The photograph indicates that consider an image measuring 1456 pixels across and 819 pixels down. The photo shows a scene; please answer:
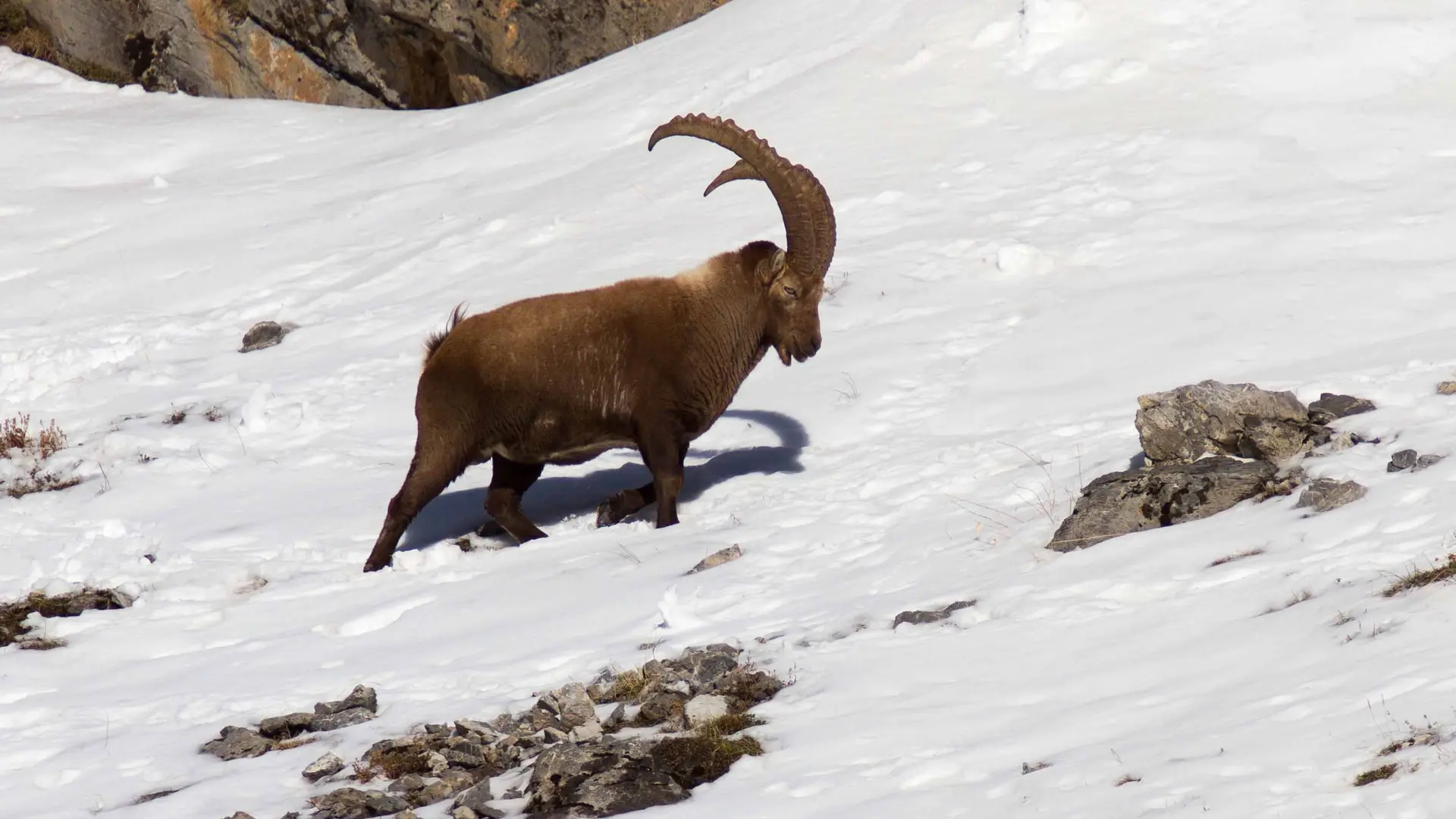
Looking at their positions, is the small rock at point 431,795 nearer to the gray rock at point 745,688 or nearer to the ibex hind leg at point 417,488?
the gray rock at point 745,688

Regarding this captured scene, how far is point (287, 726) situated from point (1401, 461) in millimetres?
5478

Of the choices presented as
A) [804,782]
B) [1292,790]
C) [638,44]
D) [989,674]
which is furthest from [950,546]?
[638,44]

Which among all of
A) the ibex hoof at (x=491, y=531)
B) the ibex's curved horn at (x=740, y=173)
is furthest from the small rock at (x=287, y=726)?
the ibex's curved horn at (x=740, y=173)

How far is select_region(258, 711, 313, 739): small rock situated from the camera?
262 inches

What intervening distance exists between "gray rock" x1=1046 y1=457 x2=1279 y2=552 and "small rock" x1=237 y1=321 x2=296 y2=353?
354 inches

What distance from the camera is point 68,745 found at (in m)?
6.83

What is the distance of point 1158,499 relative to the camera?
24.8 ft

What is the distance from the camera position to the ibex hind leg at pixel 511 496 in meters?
9.90

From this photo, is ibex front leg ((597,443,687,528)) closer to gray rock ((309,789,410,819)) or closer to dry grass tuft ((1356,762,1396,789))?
gray rock ((309,789,410,819))

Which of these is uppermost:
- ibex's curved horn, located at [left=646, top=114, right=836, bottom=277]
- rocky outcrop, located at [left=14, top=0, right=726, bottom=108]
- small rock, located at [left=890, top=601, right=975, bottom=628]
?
rocky outcrop, located at [left=14, top=0, right=726, bottom=108]

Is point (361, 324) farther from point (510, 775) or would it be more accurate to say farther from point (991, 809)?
point (991, 809)

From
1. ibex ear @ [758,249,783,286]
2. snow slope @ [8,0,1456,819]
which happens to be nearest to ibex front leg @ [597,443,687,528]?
snow slope @ [8,0,1456,819]

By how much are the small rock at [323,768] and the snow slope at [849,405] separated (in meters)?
0.14

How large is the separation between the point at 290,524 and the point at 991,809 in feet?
22.5
